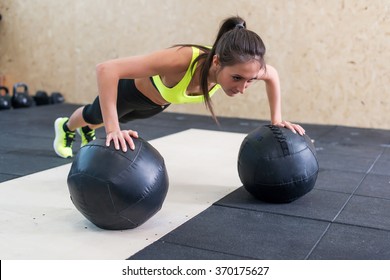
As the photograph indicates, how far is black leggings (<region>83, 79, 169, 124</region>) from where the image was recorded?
7.20 feet

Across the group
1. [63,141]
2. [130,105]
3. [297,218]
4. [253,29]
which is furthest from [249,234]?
[253,29]

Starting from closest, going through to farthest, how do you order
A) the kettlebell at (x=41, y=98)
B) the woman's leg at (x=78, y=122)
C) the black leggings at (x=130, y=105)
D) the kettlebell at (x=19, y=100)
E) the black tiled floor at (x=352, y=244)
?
the black tiled floor at (x=352, y=244) → the black leggings at (x=130, y=105) → the woman's leg at (x=78, y=122) → the kettlebell at (x=19, y=100) → the kettlebell at (x=41, y=98)

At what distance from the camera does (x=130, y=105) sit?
2246 mm

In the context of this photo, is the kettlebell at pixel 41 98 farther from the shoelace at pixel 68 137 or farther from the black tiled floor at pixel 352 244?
the black tiled floor at pixel 352 244

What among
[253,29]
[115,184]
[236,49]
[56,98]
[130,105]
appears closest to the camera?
[115,184]

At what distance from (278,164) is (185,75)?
489 millimetres

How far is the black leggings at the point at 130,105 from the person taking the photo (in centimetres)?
220

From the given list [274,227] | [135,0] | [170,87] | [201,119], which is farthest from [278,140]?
[135,0]

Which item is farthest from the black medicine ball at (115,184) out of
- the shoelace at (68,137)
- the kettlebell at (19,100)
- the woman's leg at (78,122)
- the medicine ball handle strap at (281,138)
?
the kettlebell at (19,100)

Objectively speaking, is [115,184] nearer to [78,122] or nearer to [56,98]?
[78,122]

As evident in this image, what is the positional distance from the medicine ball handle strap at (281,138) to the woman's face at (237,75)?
0.24m

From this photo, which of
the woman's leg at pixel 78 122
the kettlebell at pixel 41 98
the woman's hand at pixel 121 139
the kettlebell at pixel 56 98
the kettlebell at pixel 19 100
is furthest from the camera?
the kettlebell at pixel 56 98

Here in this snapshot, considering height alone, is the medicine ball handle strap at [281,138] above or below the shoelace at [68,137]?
above
